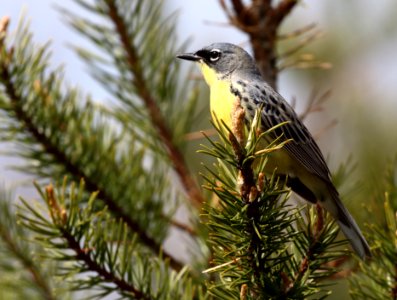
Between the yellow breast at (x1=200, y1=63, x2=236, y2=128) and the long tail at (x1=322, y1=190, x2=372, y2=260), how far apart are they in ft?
1.57

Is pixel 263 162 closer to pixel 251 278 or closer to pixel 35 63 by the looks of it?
pixel 251 278

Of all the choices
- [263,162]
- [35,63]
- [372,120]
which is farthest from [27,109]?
[372,120]

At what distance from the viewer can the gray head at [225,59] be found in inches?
118

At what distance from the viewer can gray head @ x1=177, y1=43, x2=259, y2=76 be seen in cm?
300

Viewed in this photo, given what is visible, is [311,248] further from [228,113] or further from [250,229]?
[228,113]

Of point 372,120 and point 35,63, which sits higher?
point 35,63

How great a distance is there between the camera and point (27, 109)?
1.97m

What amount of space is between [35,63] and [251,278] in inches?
38.8

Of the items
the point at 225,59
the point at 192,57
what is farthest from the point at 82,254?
the point at 225,59

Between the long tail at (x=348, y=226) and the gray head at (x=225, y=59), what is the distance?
82 cm

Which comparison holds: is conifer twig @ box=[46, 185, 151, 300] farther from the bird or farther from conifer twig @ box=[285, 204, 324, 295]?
the bird

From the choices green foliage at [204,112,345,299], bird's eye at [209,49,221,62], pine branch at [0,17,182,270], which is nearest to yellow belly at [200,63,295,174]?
bird's eye at [209,49,221,62]

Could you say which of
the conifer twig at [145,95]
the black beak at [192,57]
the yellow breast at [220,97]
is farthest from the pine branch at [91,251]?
the black beak at [192,57]

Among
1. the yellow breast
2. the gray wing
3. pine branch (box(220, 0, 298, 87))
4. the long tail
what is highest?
pine branch (box(220, 0, 298, 87))
